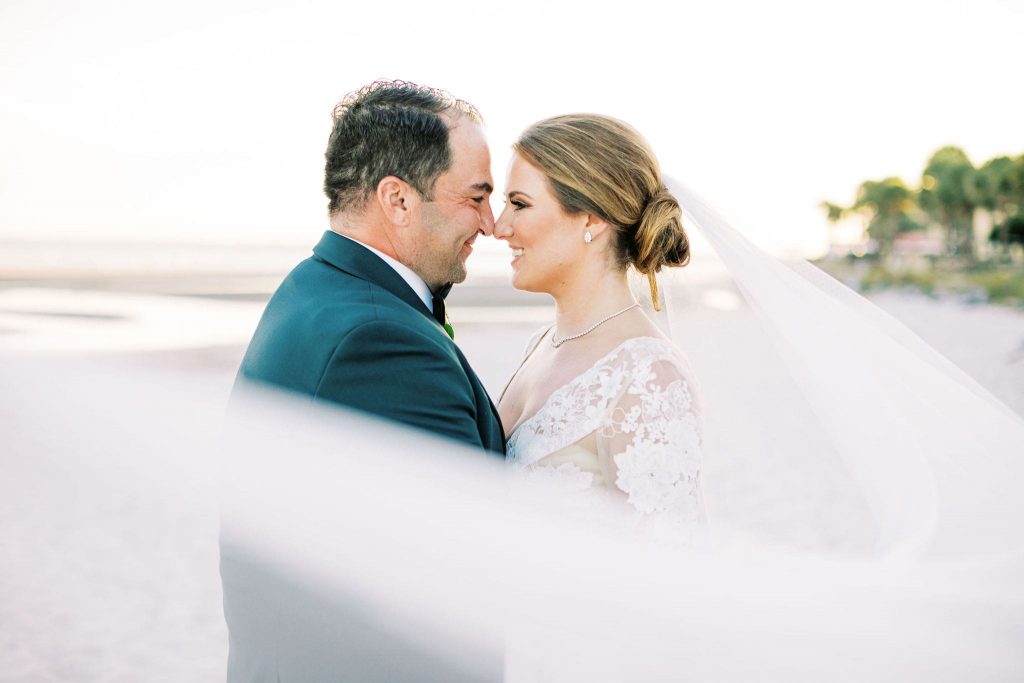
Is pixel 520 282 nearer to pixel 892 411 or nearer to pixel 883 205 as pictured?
pixel 892 411

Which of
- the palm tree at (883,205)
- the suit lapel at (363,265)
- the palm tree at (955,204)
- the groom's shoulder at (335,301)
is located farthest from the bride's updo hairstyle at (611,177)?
the palm tree at (883,205)

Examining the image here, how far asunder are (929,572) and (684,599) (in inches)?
32.2

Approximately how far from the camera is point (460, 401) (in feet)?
7.37

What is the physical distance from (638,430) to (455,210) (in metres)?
0.95

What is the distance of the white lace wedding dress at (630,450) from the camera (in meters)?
3.07

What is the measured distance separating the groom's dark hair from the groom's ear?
0.02 m

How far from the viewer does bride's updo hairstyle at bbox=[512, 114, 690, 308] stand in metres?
3.28

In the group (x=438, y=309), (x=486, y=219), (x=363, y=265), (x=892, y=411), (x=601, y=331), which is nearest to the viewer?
(x=363, y=265)

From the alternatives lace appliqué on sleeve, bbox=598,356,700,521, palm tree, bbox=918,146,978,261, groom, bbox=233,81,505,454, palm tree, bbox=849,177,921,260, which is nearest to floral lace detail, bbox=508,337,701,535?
lace appliqué on sleeve, bbox=598,356,700,521

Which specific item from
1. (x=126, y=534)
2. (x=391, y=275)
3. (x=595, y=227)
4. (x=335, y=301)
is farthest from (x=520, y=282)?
(x=126, y=534)

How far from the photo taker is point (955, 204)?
230 feet

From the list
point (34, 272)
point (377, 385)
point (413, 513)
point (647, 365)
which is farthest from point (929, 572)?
point (34, 272)

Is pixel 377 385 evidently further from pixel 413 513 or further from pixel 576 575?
pixel 576 575

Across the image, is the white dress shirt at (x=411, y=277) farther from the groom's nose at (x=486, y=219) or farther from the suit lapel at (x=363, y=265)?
the groom's nose at (x=486, y=219)
